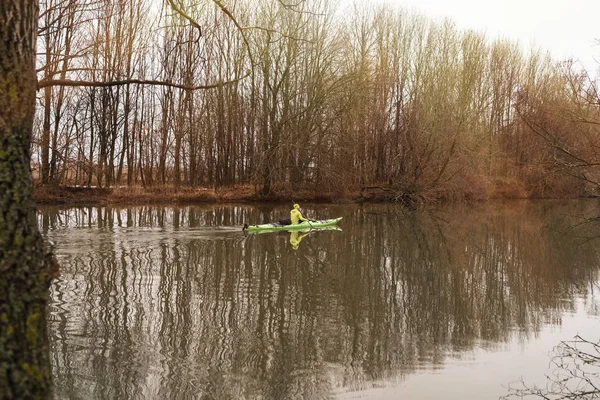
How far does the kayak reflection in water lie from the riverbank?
12.6 metres

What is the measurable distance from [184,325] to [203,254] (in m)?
5.89

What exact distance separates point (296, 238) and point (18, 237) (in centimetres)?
1460

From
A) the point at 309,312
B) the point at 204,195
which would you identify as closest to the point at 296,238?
the point at 309,312

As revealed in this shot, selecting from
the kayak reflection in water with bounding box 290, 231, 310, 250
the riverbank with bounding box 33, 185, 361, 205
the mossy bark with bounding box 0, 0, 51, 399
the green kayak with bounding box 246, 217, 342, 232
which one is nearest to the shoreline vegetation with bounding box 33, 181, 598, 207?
the riverbank with bounding box 33, 185, 361, 205

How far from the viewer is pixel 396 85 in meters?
33.6

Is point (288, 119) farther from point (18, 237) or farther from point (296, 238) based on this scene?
point (18, 237)

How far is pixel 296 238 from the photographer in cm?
1666

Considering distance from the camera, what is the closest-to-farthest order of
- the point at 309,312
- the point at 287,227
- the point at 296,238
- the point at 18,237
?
the point at 18,237 < the point at 309,312 < the point at 296,238 < the point at 287,227

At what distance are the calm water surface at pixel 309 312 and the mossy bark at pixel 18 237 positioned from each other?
3.25 metres

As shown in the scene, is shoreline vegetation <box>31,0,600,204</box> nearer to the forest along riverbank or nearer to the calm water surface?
the forest along riverbank

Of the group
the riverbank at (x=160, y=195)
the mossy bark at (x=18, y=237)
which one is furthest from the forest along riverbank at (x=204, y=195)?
the mossy bark at (x=18, y=237)

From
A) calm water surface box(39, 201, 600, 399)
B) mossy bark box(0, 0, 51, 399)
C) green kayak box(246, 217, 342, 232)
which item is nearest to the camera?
mossy bark box(0, 0, 51, 399)

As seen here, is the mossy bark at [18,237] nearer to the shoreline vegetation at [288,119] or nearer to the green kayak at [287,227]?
the green kayak at [287,227]

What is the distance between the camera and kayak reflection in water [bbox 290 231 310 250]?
15195mm
